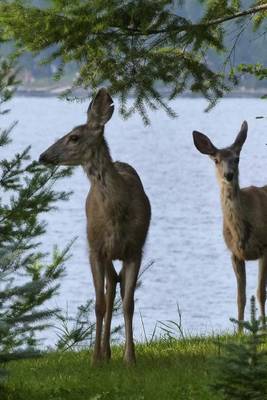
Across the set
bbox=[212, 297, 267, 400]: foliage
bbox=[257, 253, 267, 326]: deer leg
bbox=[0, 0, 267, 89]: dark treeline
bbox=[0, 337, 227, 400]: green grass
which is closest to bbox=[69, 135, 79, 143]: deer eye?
bbox=[0, 0, 267, 89]: dark treeline

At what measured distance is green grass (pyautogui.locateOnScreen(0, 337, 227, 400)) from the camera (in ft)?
26.0

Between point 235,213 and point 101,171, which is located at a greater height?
point 235,213

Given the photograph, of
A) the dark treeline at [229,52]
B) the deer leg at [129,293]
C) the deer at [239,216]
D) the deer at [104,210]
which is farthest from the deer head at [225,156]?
the deer leg at [129,293]

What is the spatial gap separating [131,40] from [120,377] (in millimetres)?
3157

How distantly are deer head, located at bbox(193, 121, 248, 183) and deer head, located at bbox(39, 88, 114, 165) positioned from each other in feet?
7.58

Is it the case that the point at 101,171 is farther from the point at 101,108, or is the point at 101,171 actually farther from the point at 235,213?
the point at 235,213

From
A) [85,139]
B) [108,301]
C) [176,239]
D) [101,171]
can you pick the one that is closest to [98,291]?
[108,301]

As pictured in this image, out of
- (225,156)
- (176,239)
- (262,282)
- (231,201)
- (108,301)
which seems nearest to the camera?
(108,301)

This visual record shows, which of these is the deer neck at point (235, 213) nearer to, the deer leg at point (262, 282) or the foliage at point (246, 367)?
the deer leg at point (262, 282)

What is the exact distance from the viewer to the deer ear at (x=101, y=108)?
388 inches

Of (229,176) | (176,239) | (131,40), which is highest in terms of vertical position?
(176,239)

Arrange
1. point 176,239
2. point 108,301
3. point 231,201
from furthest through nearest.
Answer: point 176,239 → point 231,201 → point 108,301

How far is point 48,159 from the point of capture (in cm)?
972

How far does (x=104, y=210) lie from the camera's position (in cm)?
981
